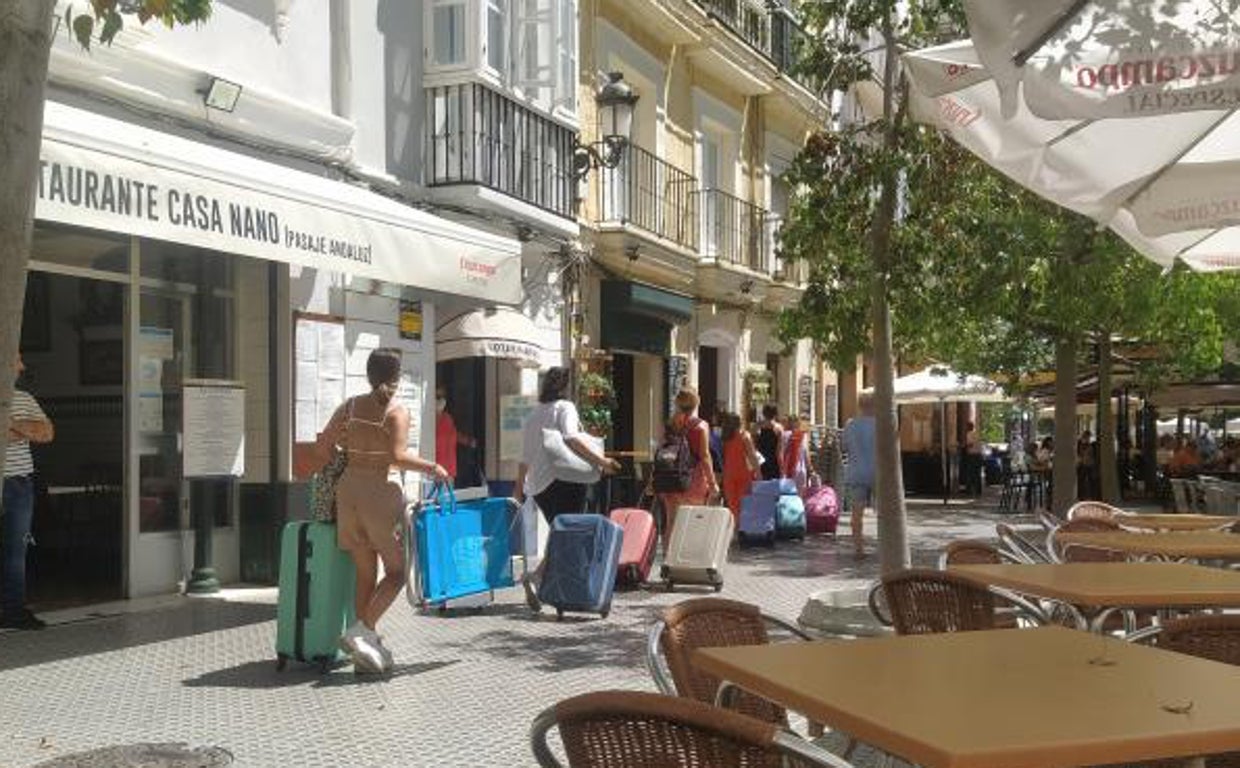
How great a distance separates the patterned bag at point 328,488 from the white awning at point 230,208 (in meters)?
1.35

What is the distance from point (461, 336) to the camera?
11875 mm

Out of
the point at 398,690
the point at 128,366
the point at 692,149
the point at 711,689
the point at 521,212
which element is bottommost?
the point at 398,690

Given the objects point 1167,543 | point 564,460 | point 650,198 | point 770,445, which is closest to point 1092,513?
point 1167,543

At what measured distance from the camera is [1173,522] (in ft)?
26.9

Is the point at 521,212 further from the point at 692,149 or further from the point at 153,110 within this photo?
the point at 692,149

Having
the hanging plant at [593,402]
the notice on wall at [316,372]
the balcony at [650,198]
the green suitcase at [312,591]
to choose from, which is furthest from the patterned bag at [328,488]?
the balcony at [650,198]

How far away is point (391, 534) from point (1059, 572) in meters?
3.25

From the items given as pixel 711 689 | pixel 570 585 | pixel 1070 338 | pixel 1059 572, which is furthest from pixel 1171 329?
pixel 711 689

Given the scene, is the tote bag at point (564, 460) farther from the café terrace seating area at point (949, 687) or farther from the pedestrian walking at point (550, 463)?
the café terrace seating area at point (949, 687)

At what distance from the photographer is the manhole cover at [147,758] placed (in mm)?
5055

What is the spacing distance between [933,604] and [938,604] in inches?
0.7

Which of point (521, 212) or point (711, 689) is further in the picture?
point (521, 212)

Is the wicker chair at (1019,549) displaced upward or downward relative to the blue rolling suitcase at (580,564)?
upward

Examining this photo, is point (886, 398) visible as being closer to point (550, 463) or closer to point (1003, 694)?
point (550, 463)
